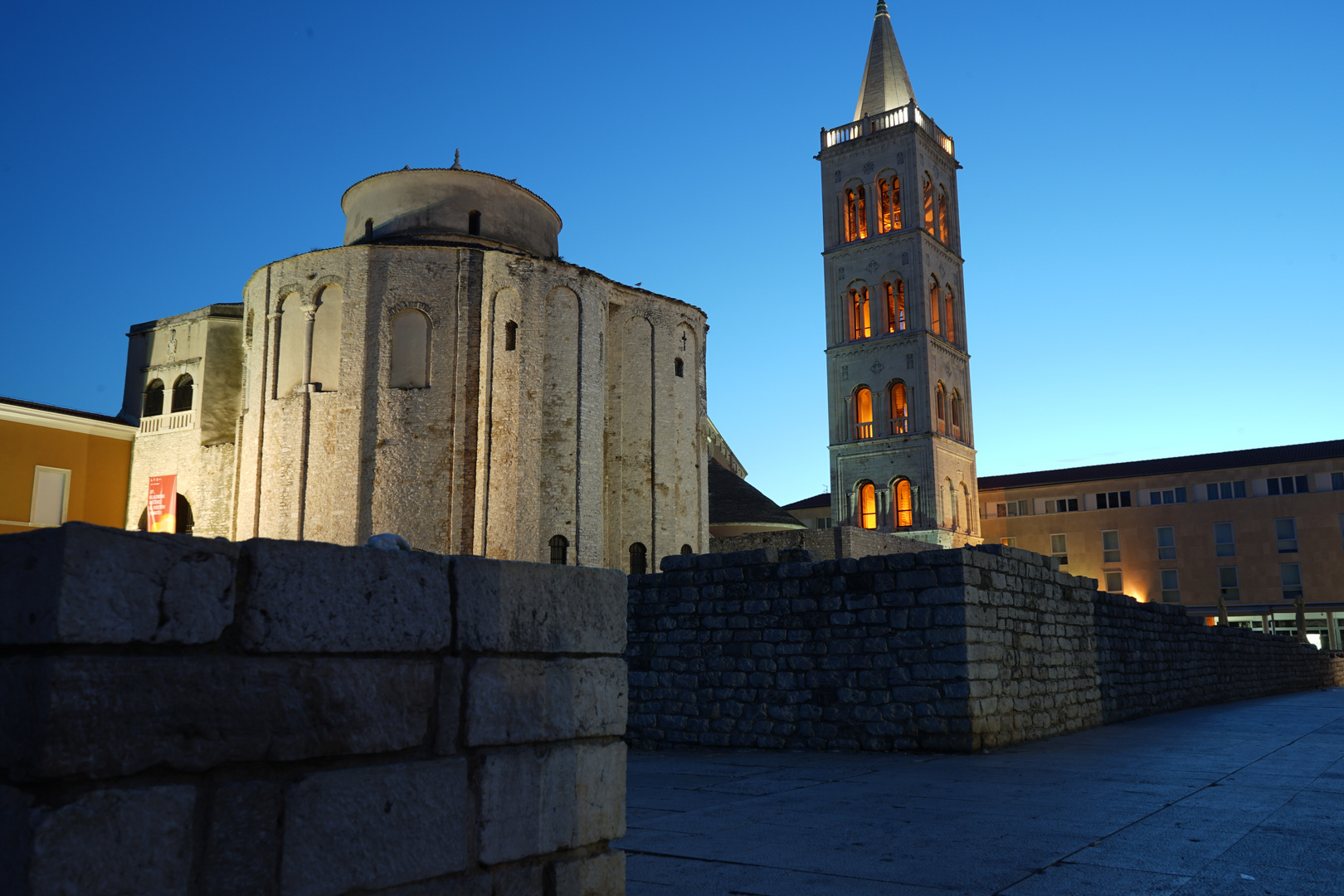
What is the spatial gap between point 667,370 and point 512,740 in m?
24.8

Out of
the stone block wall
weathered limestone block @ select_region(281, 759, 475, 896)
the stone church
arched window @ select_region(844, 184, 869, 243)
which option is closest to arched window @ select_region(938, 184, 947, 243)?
arched window @ select_region(844, 184, 869, 243)

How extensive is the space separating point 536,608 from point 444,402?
71.2 ft

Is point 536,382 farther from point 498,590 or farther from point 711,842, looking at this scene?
point 498,590

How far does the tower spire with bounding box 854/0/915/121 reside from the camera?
42.2 m

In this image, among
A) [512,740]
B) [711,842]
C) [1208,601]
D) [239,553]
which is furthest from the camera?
[1208,601]

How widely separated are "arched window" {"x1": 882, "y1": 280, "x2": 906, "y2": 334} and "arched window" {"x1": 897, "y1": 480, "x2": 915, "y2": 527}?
617 centimetres

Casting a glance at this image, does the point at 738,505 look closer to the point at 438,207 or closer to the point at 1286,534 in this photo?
the point at 438,207

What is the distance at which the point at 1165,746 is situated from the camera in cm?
867

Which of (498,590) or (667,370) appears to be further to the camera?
(667,370)

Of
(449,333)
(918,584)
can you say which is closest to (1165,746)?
(918,584)

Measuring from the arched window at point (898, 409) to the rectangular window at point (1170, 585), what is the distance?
50.4 ft

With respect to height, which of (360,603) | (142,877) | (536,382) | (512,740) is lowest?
(142,877)

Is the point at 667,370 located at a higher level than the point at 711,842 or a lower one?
higher

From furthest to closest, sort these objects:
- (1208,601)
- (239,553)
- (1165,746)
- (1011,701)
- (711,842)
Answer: (1208,601) → (1011,701) → (1165,746) → (711,842) → (239,553)
